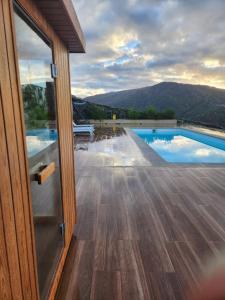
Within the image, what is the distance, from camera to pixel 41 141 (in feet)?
4.54

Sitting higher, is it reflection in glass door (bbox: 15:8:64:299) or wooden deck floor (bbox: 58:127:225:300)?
reflection in glass door (bbox: 15:8:64:299)

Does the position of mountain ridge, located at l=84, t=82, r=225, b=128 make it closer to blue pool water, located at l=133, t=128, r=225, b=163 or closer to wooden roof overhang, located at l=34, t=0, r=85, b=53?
blue pool water, located at l=133, t=128, r=225, b=163

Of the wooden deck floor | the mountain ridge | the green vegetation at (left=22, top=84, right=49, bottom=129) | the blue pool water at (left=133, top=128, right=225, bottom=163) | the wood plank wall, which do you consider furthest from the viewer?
the mountain ridge

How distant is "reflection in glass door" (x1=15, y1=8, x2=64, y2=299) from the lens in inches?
43.9

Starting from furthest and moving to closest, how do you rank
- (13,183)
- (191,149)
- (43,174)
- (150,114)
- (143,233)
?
(150,114) → (191,149) → (143,233) → (43,174) → (13,183)

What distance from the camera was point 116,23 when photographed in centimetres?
627

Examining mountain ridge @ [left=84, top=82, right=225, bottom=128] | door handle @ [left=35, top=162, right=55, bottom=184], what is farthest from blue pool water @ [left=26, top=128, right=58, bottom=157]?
mountain ridge @ [left=84, top=82, right=225, bottom=128]

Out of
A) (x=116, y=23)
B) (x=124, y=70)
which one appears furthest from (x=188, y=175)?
(x=124, y=70)

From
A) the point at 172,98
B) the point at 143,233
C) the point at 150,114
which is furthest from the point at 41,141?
the point at 172,98

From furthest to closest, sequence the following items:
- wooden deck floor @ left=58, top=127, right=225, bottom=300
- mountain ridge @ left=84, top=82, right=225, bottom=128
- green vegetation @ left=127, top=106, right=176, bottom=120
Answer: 1. mountain ridge @ left=84, top=82, right=225, bottom=128
2. green vegetation @ left=127, top=106, right=176, bottom=120
3. wooden deck floor @ left=58, top=127, right=225, bottom=300

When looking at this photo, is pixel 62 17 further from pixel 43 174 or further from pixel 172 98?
pixel 172 98

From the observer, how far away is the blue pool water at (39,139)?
3.73 ft

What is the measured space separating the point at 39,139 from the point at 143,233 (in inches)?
66.4

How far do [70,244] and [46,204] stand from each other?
90 cm
